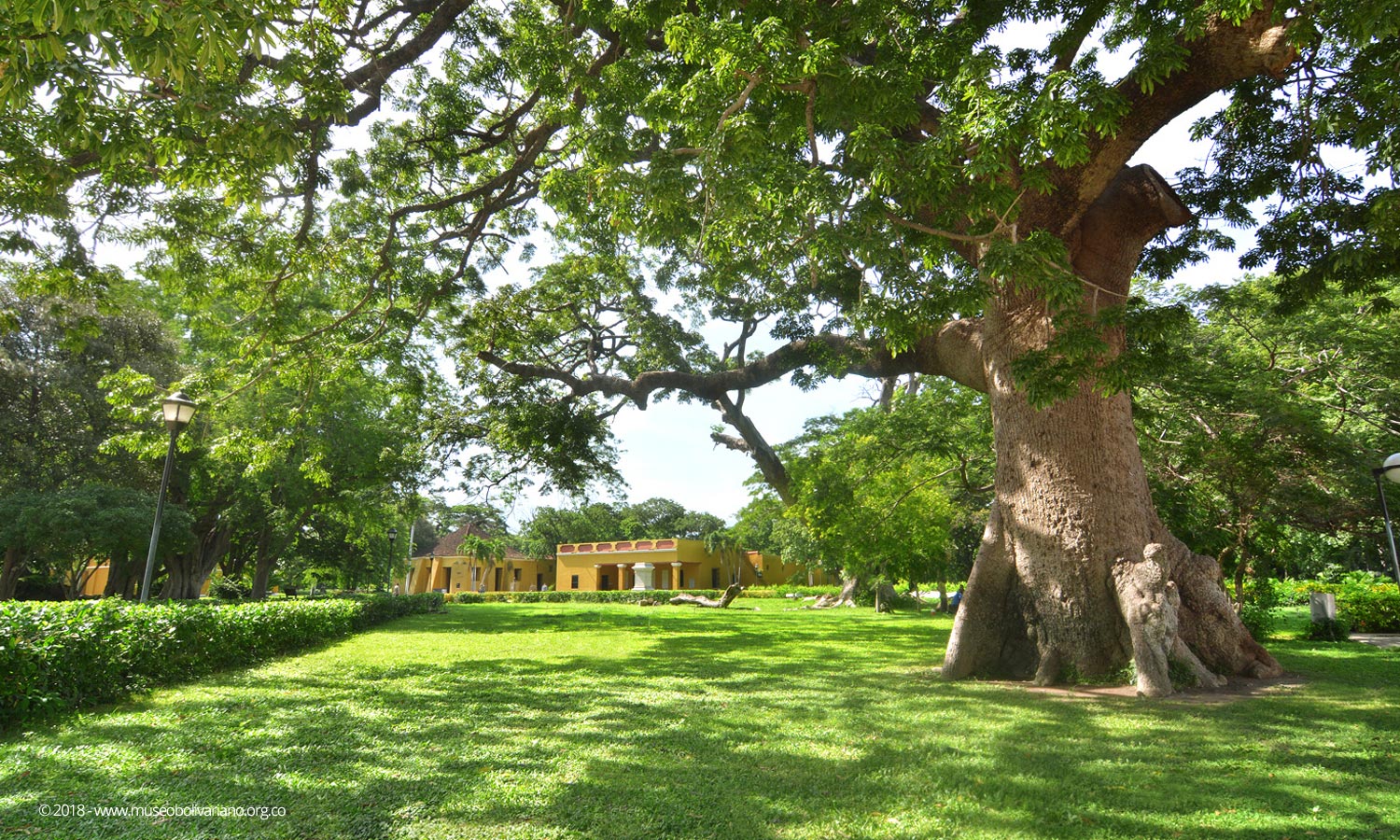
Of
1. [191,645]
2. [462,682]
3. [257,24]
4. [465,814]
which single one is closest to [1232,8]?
[257,24]

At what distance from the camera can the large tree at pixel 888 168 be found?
5.17 meters

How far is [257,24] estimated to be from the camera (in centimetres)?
344

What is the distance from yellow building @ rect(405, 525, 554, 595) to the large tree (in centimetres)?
4318

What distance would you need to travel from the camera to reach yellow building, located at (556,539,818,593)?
1804 inches

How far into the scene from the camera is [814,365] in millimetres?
13297

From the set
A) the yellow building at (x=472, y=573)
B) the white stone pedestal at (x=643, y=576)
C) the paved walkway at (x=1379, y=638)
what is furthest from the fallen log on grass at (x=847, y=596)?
the yellow building at (x=472, y=573)

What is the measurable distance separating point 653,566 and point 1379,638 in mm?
36841

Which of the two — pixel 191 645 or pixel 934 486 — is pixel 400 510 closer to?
pixel 191 645

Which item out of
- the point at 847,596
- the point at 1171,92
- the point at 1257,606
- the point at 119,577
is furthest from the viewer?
the point at 847,596

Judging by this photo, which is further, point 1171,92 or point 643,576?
point 643,576

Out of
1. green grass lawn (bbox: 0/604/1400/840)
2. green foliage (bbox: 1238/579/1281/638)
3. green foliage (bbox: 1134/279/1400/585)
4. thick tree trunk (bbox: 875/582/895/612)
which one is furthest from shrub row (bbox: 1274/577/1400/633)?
thick tree trunk (bbox: 875/582/895/612)

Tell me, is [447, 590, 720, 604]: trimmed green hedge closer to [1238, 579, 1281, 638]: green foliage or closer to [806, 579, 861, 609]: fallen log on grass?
[806, 579, 861, 609]: fallen log on grass

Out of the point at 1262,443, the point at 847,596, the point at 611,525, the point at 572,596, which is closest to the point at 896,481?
the point at 1262,443

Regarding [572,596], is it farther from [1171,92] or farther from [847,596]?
[1171,92]
